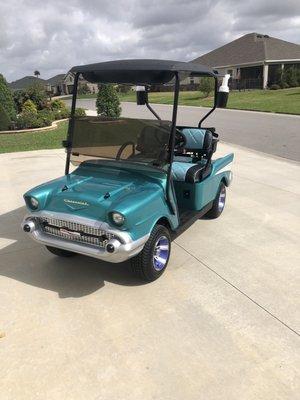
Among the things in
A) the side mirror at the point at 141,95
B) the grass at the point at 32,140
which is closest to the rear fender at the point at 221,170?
the side mirror at the point at 141,95

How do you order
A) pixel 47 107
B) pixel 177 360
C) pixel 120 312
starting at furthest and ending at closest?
pixel 47 107
pixel 120 312
pixel 177 360

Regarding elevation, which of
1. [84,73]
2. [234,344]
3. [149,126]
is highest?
[84,73]

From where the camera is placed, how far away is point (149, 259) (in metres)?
3.42

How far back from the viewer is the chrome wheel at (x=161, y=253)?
11.8 ft

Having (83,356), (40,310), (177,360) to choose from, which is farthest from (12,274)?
(177,360)

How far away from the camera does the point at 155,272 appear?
141 inches

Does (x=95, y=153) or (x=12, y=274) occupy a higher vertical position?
(x=95, y=153)

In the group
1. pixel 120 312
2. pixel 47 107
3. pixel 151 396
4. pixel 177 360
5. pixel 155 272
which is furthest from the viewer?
pixel 47 107

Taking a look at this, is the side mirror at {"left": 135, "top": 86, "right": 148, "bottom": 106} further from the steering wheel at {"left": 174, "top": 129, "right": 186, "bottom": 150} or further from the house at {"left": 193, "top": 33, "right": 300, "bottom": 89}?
the house at {"left": 193, "top": 33, "right": 300, "bottom": 89}

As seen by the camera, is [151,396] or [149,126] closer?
[151,396]

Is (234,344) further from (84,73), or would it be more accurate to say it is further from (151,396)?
(84,73)

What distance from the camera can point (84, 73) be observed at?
12.5 ft

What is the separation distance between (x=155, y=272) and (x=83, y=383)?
1.32 m

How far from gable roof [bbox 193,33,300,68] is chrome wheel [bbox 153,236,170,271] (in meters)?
44.4
